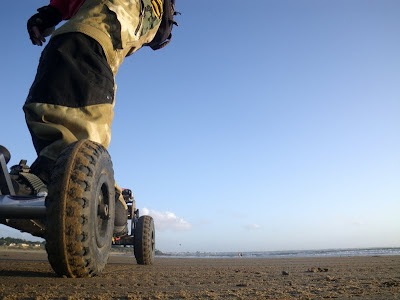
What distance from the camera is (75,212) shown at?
148cm

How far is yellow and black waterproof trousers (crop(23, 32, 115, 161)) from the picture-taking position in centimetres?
204

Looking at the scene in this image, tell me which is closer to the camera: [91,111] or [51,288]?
[51,288]

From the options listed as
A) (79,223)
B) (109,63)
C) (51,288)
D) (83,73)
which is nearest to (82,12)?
(109,63)

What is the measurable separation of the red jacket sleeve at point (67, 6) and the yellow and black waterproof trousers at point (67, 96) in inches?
25.7

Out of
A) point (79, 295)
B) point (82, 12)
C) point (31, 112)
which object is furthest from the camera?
point (82, 12)

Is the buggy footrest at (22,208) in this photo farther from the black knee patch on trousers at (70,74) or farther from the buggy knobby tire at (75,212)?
the black knee patch on trousers at (70,74)

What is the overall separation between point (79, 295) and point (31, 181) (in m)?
0.99

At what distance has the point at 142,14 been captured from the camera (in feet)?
9.07

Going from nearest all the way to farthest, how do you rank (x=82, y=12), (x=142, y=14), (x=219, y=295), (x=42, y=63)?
(x=219, y=295) < (x=42, y=63) < (x=82, y=12) < (x=142, y=14)

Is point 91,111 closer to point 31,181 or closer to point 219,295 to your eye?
point 31,181

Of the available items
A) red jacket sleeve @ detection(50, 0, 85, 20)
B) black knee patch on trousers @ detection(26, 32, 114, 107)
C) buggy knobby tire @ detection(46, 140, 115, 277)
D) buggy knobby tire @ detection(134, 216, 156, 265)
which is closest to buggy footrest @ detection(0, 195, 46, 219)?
buggy knobby tire @ detection(46, 140, 115, 277)

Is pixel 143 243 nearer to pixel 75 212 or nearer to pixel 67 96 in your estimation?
pixel 67 96

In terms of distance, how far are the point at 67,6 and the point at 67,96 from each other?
1176mm

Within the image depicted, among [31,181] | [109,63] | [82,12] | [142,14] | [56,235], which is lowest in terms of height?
[56,235]
